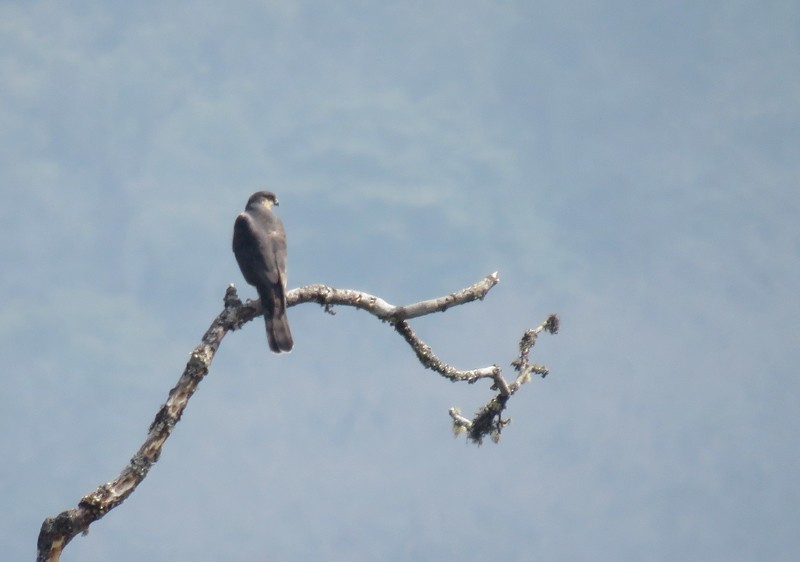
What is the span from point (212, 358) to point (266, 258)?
3.21 metres

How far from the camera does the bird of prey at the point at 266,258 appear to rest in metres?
8.70

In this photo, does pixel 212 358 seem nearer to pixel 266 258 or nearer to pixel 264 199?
pixel 266 258

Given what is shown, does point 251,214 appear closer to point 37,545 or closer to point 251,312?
point 251,312

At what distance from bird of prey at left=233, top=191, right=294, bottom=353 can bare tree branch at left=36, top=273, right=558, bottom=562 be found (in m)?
0.42

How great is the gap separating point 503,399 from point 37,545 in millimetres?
3603

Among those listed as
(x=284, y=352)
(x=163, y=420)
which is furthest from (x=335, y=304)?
(x=163, y=420)

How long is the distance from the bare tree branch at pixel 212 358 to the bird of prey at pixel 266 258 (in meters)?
0.42

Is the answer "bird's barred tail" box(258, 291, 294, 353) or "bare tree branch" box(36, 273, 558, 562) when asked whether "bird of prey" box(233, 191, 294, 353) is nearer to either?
"bird's barred tail" box(258, 291, 294, 353)

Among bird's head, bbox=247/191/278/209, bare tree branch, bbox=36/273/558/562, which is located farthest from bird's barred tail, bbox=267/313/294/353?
bird's head, bbox=247/191/278/209

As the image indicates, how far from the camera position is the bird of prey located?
28.5 ft

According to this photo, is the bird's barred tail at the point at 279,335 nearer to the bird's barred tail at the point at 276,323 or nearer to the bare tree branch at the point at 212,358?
the bird's barred tail at the point at 276,323

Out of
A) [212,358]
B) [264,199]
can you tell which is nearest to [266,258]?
[264,199]

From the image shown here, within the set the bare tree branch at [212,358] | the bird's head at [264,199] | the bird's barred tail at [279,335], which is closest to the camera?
the bare tree branch at [212,358]

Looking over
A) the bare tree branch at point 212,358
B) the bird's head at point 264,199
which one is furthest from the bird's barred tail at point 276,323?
the bird's head at point 264,199
